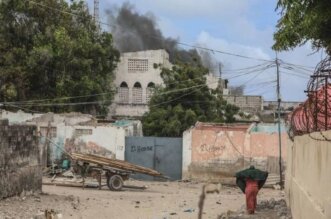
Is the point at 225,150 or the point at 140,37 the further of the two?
the point at 140,37

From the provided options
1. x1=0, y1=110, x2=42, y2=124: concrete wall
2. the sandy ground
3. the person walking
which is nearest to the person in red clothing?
the person walking

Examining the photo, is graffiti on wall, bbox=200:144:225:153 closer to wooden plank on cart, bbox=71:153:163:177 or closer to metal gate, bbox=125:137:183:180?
metal gate, bbox=125:137:183:180

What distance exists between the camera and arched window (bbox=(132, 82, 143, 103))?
43844 mm

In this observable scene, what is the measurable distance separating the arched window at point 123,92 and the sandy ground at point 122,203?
1965cm

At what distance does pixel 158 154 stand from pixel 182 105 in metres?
7.39

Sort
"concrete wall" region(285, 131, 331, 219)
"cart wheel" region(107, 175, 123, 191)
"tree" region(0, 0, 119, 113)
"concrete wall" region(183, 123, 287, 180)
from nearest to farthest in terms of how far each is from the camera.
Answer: "concrete wall" region(285, 131, 331, 219) < "cart wheel" region(107, 175, 123, 191) < "concrete wall" region(183, 123, 287, 180) < "tree" region(0, 0, 119, 113)

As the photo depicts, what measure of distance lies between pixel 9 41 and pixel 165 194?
19189mm

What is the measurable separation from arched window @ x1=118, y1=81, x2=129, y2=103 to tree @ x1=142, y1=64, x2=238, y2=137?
6.66 m

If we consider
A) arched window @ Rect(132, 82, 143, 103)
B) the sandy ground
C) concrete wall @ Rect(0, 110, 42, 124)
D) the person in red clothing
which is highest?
arched window @ Rect(132, 82, 143, 103)

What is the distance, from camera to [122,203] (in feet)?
62.4

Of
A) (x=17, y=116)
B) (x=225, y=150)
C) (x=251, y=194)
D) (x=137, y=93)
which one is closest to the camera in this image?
(x=251, y=194)

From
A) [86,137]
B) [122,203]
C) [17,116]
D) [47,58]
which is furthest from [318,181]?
→ [47,58]

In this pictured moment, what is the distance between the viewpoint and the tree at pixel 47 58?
118 ft

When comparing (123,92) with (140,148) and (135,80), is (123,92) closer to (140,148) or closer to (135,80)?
(135,80)
